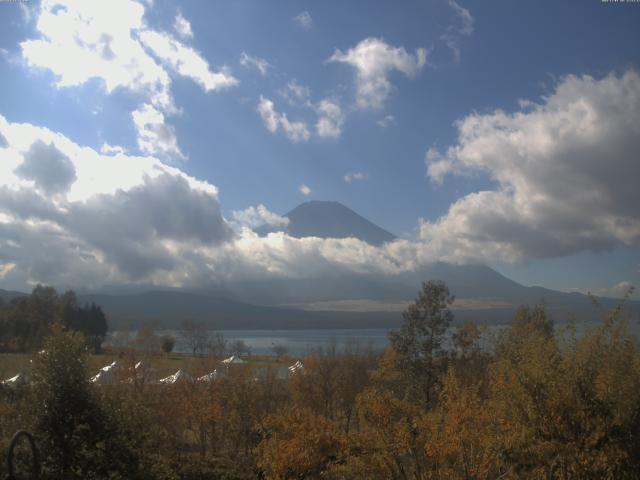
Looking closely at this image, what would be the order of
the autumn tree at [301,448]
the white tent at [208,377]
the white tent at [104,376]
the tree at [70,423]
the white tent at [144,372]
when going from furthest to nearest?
the white tent at [144,372]
the white tent at [208,377]
the white tent at [104,376]
the autumn tree at [301,448]
the tree at [70,423]

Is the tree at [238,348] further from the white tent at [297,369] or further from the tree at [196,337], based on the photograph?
the white tent at [297,369]

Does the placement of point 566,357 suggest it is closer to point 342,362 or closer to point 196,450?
point 196,450

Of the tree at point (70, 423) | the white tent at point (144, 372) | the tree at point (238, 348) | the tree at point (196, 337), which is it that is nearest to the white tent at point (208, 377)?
the white tent at point (144, 372)

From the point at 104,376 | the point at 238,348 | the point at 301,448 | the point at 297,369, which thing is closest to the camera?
the point at 301,448

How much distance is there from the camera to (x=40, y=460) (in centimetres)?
1382

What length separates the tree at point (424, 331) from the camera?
31.4 m

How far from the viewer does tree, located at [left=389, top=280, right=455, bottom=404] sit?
3141 cm

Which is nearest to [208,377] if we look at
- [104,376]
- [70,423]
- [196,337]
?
[104,376]

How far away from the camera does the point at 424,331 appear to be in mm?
31734

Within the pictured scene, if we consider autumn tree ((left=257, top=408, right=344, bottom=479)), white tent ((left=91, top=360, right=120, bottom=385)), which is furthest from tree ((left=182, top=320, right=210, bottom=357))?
autumn tree ((left=257, top=408, right=344, bottom=479))

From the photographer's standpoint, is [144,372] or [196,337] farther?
[196,337]

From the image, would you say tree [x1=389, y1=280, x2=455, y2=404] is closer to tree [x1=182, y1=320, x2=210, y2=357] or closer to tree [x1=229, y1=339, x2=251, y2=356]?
tree [x1=229, y1=339, x2=251, y2=356]

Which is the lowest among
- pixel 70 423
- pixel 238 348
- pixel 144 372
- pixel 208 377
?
pixel 238 348

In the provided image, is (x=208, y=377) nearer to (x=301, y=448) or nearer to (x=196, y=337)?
(x=301, y=448)
